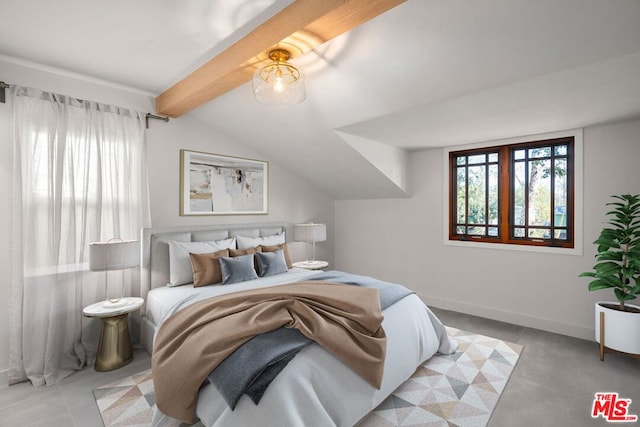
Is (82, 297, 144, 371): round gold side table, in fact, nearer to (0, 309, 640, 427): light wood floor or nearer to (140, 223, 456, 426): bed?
(0, 309, 640, 427): light wood floor

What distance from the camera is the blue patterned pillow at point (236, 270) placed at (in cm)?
309

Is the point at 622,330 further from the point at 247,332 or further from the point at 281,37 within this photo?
the point at 281,37

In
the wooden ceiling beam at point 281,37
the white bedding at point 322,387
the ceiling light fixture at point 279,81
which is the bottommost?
the white bedding at point 322,387

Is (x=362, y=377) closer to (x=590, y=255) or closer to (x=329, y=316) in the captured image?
(x=329, y=316)

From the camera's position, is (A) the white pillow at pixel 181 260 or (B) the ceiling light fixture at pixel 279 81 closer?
(B) the ceiling light fixture at pixel 279 81

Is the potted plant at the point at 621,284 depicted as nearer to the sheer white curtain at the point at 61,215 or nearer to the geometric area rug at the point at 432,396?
the geometric area rug at the point at 432,396

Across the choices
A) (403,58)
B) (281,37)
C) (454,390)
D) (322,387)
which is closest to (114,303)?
(322,387)

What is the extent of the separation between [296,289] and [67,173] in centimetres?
218

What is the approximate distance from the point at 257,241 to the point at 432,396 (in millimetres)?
2346

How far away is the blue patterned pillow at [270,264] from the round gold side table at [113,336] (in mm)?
1151

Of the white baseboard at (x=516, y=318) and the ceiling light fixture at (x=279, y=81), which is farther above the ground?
the ceiling light fixture at (x=279, y=81)

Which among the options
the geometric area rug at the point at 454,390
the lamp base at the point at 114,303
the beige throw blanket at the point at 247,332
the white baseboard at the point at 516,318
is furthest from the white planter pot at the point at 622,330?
the lamp base at the point at 114,303

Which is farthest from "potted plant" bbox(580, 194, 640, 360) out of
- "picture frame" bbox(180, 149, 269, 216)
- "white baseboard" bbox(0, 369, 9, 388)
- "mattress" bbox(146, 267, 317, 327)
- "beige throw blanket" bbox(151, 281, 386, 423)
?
A: "white baseboard" bbox(0, 369, 9, 388)

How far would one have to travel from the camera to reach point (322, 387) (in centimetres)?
179
